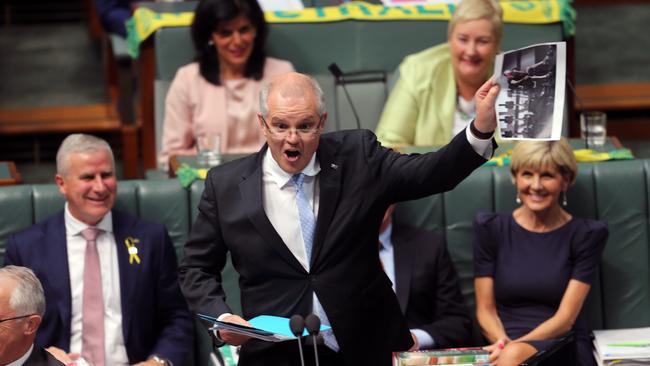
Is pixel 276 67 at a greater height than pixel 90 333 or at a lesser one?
greater

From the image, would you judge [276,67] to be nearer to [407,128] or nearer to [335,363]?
[407,128]

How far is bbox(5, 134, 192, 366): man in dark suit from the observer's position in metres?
3.96

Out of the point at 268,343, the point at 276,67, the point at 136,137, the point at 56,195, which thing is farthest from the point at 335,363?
the point at 136,137

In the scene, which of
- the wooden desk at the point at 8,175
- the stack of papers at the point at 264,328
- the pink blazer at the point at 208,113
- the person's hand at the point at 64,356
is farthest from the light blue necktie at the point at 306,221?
the pink blazer at the point at 208,113

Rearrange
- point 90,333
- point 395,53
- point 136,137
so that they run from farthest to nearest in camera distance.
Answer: point 136,137 < point 395,53 < point 90,333

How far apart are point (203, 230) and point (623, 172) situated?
5.13 ft

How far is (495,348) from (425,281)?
12.6 inches

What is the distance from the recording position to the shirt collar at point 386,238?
416 centimetres

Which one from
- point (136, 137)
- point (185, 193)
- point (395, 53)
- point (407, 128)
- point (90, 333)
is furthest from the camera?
point (136, 137)

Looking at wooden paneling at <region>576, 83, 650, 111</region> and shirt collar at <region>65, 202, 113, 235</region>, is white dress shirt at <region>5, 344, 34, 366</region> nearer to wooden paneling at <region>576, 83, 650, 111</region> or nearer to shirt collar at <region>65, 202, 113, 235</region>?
shirt collar at <region>65, 202, 113, 235</region>

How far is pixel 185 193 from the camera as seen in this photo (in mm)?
4254

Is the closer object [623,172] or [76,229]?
[76,229]

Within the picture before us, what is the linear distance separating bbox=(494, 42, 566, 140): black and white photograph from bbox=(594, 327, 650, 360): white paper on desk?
3.88 feet

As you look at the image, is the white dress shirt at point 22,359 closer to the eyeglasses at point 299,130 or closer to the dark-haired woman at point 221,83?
the eyeglasses at point 299,130
